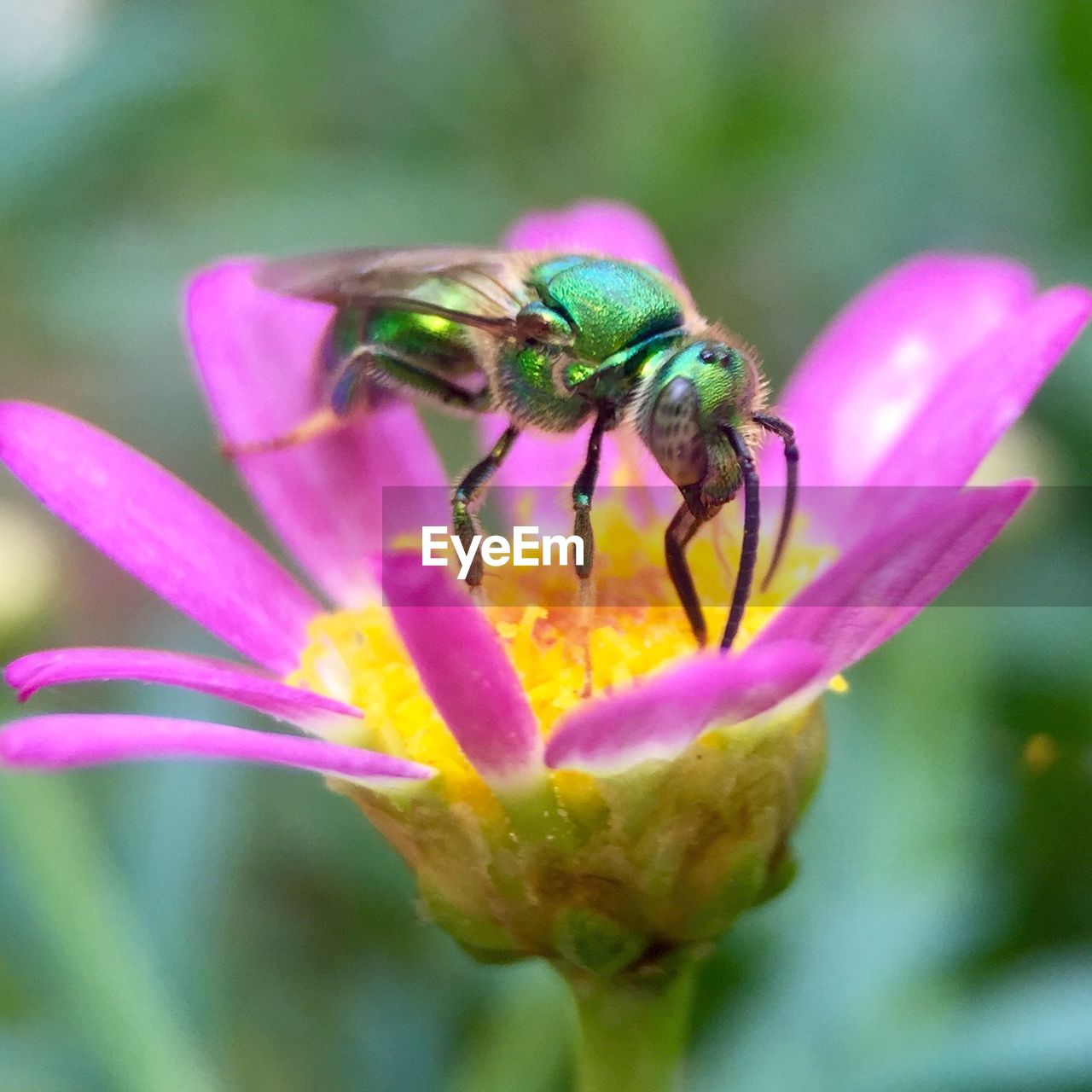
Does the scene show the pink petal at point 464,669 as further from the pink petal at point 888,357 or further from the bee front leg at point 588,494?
the pink petal at point 888,357

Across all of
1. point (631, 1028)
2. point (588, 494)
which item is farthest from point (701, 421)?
point (631, 1028)

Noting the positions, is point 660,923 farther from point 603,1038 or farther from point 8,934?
point 8,934

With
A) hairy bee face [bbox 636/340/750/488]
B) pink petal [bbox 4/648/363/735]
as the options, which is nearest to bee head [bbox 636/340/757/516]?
hairy bee face [bbox 636/340/750/488]

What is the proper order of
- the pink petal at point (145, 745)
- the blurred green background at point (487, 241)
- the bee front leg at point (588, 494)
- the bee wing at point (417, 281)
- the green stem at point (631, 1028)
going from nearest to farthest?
the pink petal at point (145, 745)
the green stem at point (631, 1028)
the bee front leg at point (588, 494)
the bee wing at point (417, 281)
the blurred green background at point (487, 241)

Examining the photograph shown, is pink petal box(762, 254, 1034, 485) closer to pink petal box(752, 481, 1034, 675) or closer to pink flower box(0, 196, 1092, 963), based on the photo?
pink flower box(0, 196, 1092, 963)

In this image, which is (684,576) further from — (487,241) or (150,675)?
(487,241)

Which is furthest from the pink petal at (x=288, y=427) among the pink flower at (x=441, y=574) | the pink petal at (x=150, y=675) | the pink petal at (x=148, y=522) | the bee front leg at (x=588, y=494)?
the pink petal at (x=150, y=675)

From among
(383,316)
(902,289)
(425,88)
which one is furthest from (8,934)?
(425,88)
